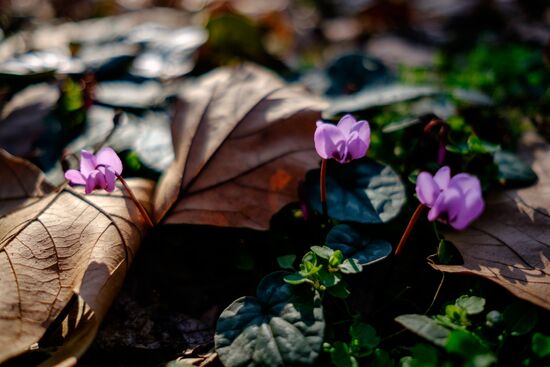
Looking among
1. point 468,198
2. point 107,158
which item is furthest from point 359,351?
point 107,158

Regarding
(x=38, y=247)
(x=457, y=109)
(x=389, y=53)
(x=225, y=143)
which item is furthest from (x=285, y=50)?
(x=38, y=247)

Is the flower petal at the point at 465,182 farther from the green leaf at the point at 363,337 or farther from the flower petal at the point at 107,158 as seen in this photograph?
the flower petal at the point at 107,158

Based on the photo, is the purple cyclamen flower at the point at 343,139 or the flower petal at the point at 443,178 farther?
the purple cyclamen flower at the point at 343,139

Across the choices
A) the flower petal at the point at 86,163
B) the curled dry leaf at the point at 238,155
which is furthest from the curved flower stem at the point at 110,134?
the flower petal at the point at 86,163

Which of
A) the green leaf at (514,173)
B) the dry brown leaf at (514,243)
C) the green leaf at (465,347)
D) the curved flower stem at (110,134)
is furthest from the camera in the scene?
the curved flower stem at (110,134)

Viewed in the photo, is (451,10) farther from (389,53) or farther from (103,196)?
(103,196)

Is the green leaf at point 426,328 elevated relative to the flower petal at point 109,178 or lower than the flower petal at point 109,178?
lower

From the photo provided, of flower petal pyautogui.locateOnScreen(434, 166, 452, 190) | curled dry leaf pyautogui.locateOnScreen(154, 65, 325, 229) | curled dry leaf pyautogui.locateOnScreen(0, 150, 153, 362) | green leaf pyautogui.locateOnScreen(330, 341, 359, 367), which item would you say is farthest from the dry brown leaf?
curled dry leaf pyautogui.locateOnScreen(0, 150, 153, 362)
